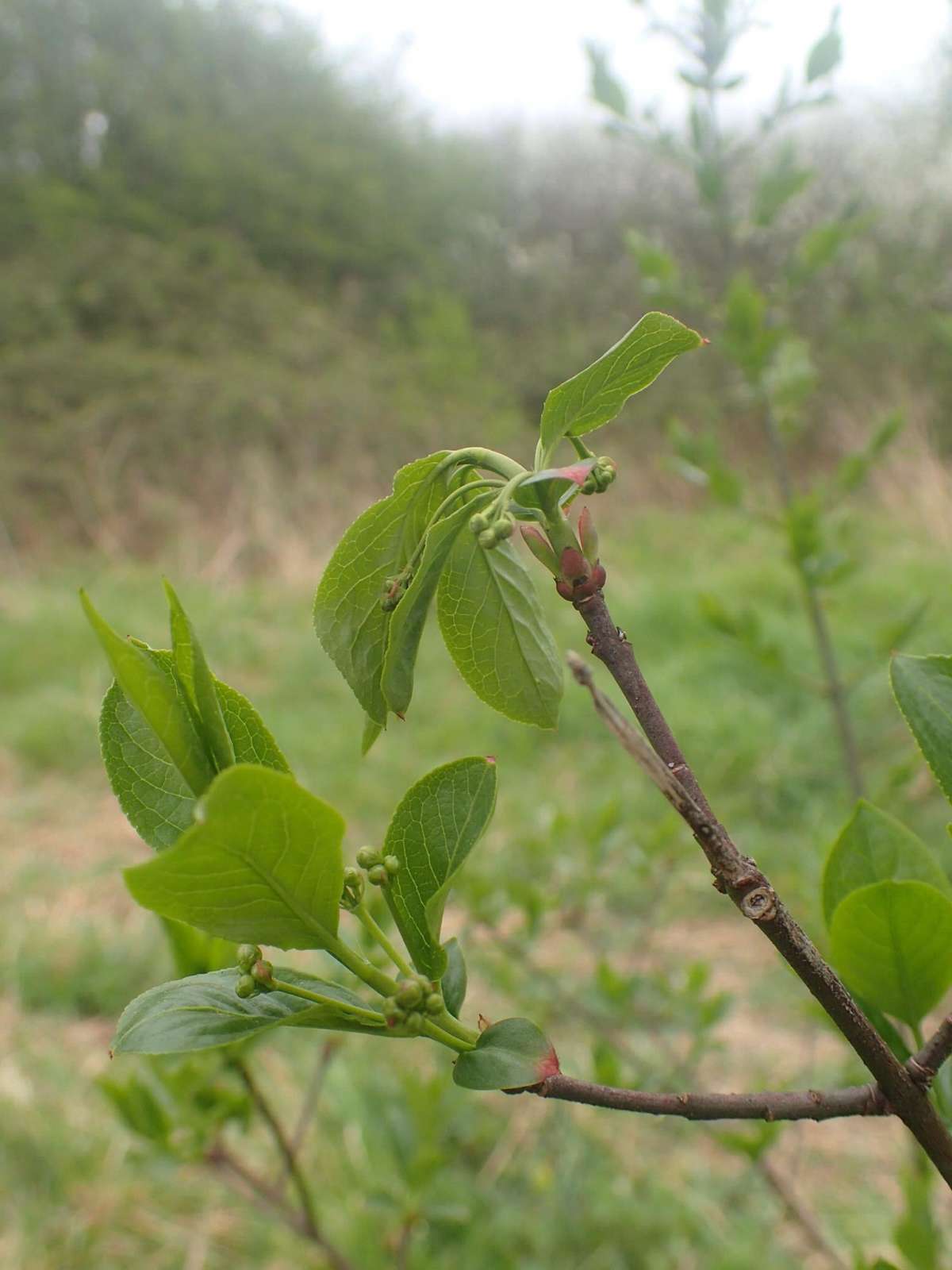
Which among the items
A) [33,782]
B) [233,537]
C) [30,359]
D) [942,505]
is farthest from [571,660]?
[30,359]

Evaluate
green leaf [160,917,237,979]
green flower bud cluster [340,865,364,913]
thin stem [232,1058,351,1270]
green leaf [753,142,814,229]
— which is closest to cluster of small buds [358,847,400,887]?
green flower bud cluster [340,865,364,913]

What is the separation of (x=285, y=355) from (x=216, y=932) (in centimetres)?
1145

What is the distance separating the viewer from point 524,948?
1.62 meters

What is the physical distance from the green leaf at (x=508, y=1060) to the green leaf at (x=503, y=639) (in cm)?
11

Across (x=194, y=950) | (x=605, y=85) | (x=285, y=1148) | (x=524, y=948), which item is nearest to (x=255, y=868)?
(x=194, y=950)

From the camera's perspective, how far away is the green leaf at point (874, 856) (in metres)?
0.38

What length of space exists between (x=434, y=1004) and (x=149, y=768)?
0.12 metres

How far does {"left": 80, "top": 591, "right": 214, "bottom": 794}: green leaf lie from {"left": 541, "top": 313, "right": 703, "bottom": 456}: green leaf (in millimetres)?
145

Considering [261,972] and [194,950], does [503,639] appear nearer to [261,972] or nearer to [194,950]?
[261,972]

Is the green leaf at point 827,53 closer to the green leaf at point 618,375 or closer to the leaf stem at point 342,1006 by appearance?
the green leaf at point 618,375

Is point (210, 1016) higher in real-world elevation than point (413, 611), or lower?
lower

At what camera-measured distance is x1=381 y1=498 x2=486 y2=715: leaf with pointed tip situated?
31 cm

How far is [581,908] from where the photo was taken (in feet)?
4.63

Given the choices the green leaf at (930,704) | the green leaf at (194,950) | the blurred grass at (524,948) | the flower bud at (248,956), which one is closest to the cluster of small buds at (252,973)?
the flower bud at (248,956)
